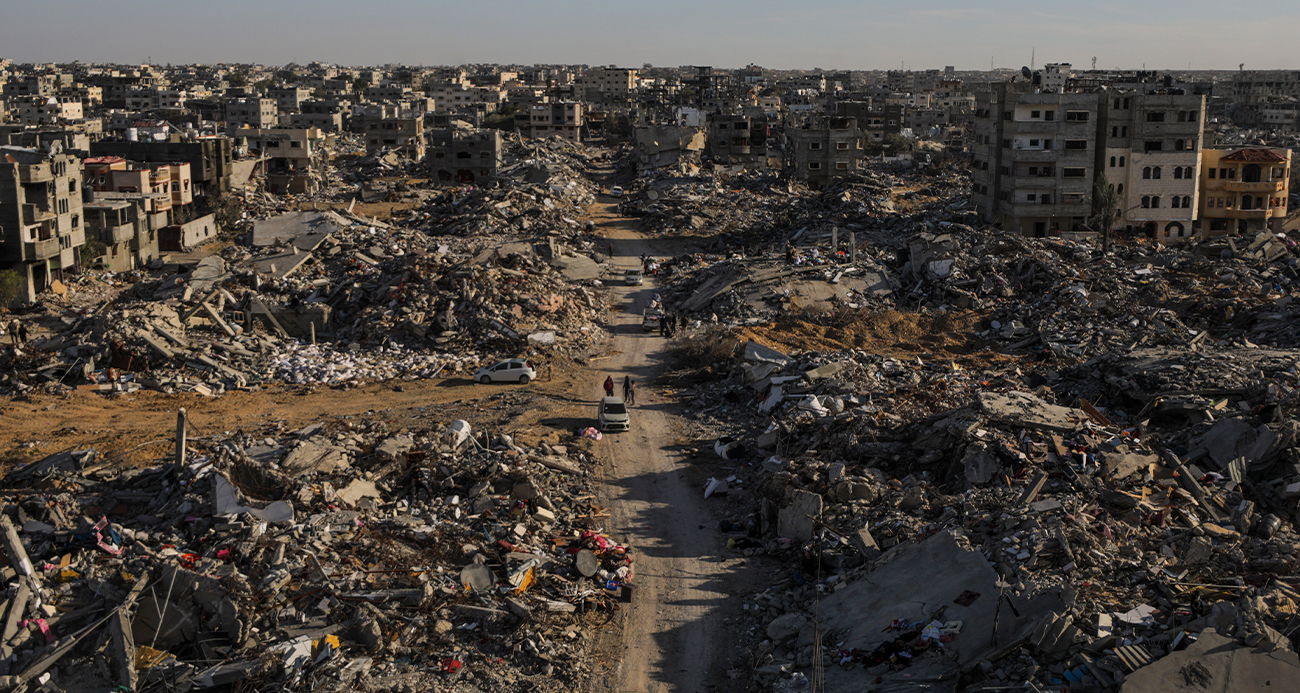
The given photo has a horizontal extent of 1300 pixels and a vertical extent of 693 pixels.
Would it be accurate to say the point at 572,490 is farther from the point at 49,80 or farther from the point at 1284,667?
the point at 49,80

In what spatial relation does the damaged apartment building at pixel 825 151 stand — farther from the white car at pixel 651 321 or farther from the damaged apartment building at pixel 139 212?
the white car at pixel 651 321

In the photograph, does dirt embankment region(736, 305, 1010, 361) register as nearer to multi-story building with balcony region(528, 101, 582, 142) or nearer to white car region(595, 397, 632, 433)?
white car region(595, 397, 632, 433)

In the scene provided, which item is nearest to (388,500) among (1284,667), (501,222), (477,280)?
(1284,667)

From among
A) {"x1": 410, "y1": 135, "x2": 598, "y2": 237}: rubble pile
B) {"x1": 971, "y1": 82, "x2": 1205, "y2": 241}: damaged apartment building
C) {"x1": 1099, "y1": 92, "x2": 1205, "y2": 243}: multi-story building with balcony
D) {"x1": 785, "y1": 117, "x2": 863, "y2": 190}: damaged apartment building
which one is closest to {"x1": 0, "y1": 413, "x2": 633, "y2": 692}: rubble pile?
{"x1": 410, "y1": 135, "x2": 598, "y2": 237}: rubble pile

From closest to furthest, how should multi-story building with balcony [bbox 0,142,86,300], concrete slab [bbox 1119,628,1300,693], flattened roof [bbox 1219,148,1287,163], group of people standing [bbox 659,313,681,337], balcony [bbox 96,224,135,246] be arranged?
concrete slab [bbox 1119,628,1300,693] < group of people standing [bbox 659,313,681,337] < multi-story building with balcony [bbox 0,142,86,300] < balcony [bbox 96,224,135,246] < flattened roof [bbox 1219,148,1287,163]

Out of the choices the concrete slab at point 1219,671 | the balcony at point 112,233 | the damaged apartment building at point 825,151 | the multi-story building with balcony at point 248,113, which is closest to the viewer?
the concrete slab at point 1219,671

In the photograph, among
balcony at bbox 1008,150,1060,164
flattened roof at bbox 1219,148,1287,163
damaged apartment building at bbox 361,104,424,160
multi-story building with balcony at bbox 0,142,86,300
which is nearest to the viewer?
multi-story building with balcony at bbox 0,142,86,300

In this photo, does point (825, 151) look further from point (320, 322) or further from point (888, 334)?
point (320, 322)

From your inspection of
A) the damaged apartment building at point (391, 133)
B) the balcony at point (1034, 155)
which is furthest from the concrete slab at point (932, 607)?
the damaged apartment building at point (391, 133)
